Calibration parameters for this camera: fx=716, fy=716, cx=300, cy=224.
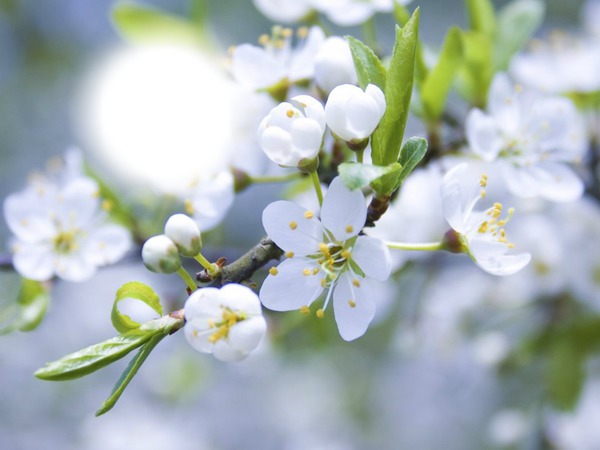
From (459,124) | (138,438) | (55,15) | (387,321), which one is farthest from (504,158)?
(55,15)

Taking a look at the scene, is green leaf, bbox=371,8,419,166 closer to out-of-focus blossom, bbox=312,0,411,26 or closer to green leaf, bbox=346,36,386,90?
green leaf, bbox=346,36,386,90

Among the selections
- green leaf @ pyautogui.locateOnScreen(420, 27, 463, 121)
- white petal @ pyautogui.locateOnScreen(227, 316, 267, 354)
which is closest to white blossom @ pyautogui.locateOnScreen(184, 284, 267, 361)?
white petal @ pyautogui.locateOnScreen(227, 316, 267, 354)

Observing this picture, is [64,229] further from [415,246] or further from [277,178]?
[415,246]

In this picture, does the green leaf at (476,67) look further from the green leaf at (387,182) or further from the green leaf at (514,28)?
the green leaf at (387,182)

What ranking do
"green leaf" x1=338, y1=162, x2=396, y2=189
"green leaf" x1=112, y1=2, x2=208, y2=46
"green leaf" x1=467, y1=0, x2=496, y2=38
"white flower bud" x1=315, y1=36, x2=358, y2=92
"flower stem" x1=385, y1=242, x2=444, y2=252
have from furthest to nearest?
"green leaf" x1=112, y1=2, x2=208, y2=46 → "green leaf" x1=467, y1=0, x2=496, y2=38 → "white flower bud" x1=315, y1=36, x2=358, y2=92 → "flower stem" x1=385, y1=242, x2=444, y2=252 → "green leaf" x1=338, y1=162, x2=396, y2=189

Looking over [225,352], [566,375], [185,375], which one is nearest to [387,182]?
[225,352]

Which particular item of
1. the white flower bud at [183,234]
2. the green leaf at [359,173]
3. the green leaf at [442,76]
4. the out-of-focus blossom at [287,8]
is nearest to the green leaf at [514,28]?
the green leaf at [442,76]
